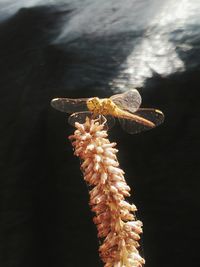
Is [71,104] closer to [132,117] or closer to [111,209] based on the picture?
[132,117]

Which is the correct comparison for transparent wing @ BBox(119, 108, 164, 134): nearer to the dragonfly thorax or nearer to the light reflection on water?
the dragonfly thorax

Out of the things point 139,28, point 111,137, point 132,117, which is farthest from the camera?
point 139,28

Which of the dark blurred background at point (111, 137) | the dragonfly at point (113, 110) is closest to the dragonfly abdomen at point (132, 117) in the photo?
the dragonfly at point (113, 110)

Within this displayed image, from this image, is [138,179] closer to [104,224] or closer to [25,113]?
[25,113]

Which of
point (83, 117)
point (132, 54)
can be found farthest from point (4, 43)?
point (83, 117)

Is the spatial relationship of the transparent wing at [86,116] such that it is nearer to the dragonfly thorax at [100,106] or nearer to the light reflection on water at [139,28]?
the dragonfly thorax at [100,106]

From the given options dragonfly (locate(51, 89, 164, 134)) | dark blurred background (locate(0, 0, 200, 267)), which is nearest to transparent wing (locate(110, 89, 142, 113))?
dragonfly (locate(51, 89, 164, 134))

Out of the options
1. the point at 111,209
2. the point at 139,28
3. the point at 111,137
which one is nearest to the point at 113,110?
the point at 111,209
